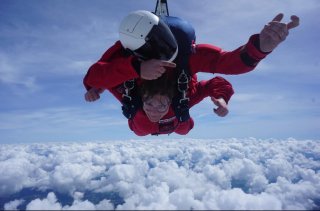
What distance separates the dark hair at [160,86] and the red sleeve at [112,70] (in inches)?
19.2

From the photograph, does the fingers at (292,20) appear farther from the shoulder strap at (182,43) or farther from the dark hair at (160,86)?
the dark hair at (160,86)

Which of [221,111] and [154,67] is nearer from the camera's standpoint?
[154,67]

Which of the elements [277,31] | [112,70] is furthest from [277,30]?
[112,70]


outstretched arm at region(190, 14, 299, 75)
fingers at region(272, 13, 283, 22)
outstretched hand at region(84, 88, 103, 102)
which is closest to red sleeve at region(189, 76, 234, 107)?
outstretched arm at region(190, 14, 299, 75)

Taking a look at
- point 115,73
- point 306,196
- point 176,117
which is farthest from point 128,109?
point 306,196

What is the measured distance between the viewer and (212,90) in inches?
146

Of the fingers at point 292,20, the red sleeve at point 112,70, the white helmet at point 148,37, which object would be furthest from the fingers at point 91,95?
the fingers at point 292,20

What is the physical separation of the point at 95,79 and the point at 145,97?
778 millimetres

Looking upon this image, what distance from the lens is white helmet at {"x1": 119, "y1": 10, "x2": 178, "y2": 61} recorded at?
9.24ft

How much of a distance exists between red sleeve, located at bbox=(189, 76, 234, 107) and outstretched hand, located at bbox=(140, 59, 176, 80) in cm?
113

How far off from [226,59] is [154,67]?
1.18m

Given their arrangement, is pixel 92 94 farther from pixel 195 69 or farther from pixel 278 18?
pixel 278 18

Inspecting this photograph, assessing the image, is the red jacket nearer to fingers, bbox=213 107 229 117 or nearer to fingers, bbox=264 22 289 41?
fingers, bbox=264 22 289 41

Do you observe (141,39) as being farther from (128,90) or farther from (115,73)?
(128,90)
